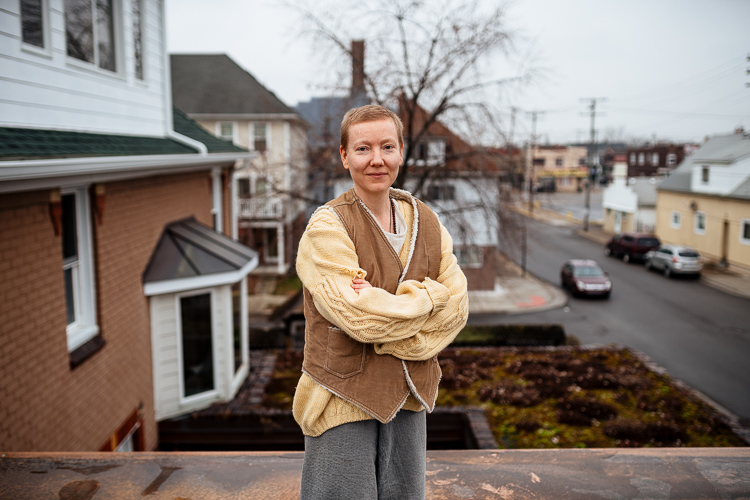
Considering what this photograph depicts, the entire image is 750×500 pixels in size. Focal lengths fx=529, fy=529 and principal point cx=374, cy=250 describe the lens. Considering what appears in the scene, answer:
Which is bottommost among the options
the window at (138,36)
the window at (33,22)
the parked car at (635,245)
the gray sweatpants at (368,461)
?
the parked car at (635,245)

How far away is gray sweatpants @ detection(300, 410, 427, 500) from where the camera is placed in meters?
1.90

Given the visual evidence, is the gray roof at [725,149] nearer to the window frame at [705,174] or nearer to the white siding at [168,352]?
the window frame at [705,174]

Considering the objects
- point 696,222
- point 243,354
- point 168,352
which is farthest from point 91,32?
point 696,222

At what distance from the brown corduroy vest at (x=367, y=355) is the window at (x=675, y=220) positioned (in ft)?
111

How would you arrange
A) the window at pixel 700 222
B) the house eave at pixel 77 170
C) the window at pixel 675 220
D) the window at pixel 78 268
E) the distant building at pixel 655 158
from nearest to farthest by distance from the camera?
the house eave at pixel 77 170 < the window at pixel 78 268 < the window at pixel 700 222 < the window at pixel 675 220 < the distant building at pixel 655 158

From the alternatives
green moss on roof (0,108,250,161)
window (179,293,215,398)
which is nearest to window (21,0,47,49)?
green moss on roof (0,108,250,161)

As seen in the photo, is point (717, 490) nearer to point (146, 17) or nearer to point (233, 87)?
point (146, 17)

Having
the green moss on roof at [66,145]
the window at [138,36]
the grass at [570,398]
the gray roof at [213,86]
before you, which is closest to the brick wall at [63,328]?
the green moss on roof at [66,145]

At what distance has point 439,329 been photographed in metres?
1.92

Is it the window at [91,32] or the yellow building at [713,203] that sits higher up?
the window at [91,32]

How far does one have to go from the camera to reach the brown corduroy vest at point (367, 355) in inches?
74.0

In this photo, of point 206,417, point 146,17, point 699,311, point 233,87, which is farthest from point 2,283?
point 233,87

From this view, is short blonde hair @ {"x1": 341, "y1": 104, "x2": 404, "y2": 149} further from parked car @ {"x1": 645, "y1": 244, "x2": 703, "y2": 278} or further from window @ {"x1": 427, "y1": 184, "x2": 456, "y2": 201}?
parked car @ {"x1": 645, "y1": 244, "x2": 703, "y2": 278}

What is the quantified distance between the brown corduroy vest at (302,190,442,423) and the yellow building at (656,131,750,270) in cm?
2869
